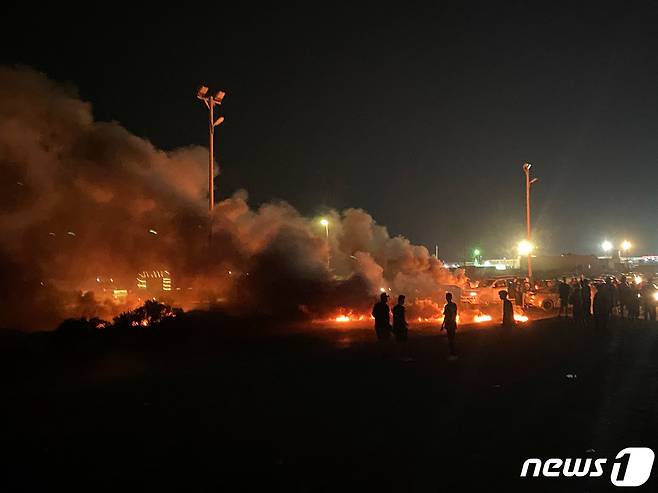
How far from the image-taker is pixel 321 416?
764 cm

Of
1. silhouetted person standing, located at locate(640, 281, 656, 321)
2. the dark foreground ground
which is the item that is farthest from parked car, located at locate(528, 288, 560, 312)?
the dark foreground ground

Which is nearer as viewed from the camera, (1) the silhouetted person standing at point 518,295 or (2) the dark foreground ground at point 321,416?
(2) the dark foreground ground at point 321,416

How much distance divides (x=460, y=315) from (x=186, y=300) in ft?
42.3

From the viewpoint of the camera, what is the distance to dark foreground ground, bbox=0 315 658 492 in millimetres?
5645

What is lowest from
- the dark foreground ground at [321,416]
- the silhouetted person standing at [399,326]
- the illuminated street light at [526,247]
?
the dark foreground ground at [321,416]

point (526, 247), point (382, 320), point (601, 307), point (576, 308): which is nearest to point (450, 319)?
point (382, 320)

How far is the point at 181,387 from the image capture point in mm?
9609

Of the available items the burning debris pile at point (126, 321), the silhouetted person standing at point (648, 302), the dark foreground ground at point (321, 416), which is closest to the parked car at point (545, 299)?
the silhouetted person standing at point (648, 302)

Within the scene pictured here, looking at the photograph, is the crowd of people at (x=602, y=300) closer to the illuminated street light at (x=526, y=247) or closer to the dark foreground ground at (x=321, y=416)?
the dark foreground ground at (x=321, y=416)

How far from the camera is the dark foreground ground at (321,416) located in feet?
18.5

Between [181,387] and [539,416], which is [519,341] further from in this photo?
[181,387]

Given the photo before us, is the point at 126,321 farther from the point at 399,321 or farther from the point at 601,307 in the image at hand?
the point at 601,307

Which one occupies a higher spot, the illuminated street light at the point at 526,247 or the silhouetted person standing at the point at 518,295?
the illuminated street light at the point at 526,247

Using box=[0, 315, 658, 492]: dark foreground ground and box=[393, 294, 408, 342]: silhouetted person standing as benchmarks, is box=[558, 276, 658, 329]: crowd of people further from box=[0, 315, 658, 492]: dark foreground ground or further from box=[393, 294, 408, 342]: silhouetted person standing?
box=[393, 294, 408, 342]: silhouetted person standing
